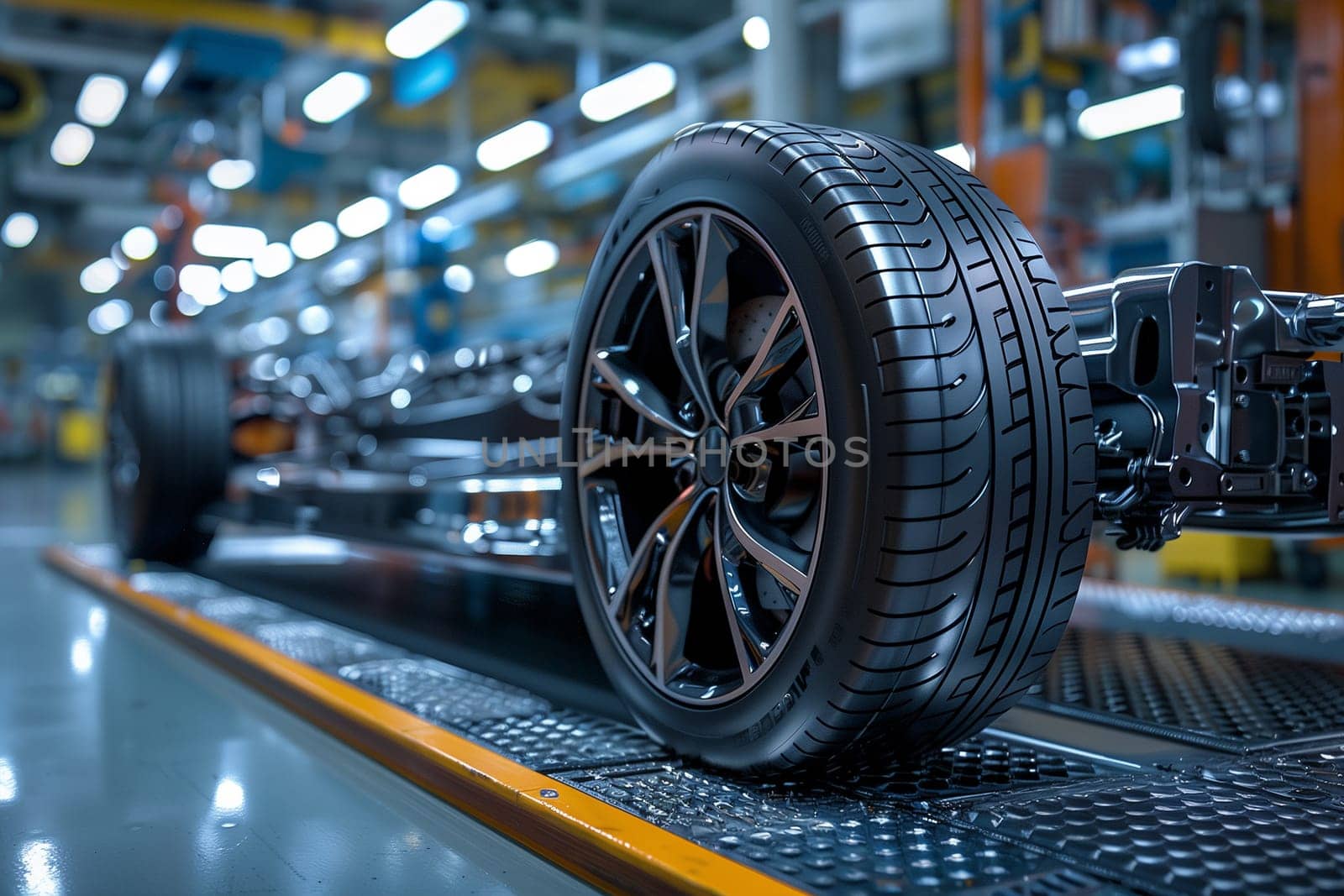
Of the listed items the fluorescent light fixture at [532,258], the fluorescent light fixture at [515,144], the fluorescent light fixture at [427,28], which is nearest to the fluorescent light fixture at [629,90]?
the fluorescent light fixture at [427,28]

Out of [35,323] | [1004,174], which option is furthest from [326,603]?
[35,323]

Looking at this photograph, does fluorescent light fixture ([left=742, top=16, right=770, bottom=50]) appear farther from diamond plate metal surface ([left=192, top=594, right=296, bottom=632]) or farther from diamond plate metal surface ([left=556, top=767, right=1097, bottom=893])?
diamond plate metal surface ([left=556, top=767, right=1097, bottom=893])

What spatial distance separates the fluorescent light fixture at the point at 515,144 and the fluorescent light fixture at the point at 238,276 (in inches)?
625

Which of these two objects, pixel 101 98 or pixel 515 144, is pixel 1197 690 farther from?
pixel 101 98

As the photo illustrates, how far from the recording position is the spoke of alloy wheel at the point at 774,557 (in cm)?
179

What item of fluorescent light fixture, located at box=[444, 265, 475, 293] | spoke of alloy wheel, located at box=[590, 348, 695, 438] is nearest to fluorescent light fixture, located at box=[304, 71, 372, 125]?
fluorescent light fixture, located at box=[444, 265, 475, 293]

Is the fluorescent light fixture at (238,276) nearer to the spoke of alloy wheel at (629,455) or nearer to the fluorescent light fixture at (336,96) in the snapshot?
the fluorescent light fixture at (336,96)

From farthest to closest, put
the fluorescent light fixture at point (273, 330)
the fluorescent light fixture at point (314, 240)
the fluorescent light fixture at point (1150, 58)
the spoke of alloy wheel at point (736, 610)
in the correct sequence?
1. the fluorescent light fixture at point (273, 330)
2. the fluorescent light fixture at point (314, 240)
3. the fluorescent light fixture at point (1150, 58)
4. the spoke of alloy wheel at point (736, 610)

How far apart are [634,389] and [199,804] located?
1076 millimetres

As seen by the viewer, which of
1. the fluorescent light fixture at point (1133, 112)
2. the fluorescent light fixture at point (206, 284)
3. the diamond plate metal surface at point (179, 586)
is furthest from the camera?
the fluorescent light fixture at point (206, 284)

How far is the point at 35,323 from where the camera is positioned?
34906 mm

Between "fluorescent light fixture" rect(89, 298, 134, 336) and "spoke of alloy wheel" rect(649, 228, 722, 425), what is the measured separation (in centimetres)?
3656

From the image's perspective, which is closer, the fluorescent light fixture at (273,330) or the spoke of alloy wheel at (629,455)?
the spoke of alloy wheel at (629,455)

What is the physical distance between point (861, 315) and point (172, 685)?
2.39m
